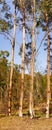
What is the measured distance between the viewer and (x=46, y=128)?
17641 mm

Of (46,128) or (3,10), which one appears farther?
(3,10)

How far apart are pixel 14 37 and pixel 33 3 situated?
303 centimetres

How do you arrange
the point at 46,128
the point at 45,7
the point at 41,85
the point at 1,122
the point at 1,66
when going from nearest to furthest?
1. the point at 46,128
2. the point at 1,122
3. the point at 45,7
4. the point at 1,66
5. the point at 41,85

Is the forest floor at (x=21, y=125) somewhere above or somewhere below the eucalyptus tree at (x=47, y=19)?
below

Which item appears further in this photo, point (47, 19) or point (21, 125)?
point (47, 19)

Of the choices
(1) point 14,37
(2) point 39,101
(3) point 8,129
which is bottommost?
(3) point 8,129

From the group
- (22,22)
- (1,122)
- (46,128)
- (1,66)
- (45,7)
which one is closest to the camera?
(46,128)

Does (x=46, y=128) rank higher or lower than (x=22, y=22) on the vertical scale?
lower

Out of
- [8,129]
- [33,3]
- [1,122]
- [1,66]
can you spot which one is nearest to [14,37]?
[33,3]

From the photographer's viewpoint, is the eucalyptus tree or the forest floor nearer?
the forest floor

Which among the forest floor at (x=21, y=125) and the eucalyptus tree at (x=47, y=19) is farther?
the eucalyptus tree at (x=47, y=19)

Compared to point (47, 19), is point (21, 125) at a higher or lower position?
lower

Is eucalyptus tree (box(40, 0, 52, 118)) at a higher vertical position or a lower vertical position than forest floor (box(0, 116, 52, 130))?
higher

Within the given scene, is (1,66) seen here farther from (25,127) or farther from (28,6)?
(25,127)
